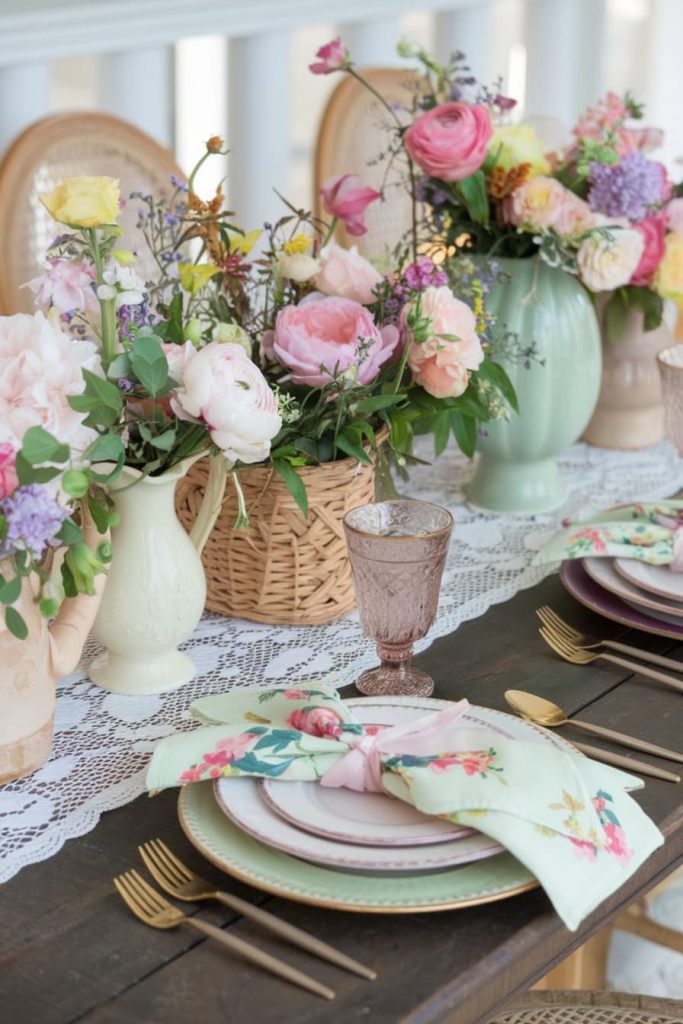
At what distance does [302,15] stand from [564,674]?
5.79 ft

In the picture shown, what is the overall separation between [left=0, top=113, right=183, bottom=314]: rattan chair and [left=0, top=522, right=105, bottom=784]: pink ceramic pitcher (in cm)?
79

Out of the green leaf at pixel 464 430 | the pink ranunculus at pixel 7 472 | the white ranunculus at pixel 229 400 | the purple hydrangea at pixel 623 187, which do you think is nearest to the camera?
the pink ranunculus at pixel 7 472

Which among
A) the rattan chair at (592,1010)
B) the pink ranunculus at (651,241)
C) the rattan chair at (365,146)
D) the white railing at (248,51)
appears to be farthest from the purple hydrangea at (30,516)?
the white railing at (248,51)

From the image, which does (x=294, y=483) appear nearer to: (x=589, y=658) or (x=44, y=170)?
(x=589, y=658)

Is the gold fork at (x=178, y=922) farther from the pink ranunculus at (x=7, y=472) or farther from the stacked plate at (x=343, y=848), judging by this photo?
the pink ranunculus at (x=7, y=472)

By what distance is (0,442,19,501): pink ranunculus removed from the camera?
817 millimetres

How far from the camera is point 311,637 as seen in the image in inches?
46.0

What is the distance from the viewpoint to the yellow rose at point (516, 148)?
4.58 ft

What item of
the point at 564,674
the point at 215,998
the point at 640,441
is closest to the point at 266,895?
the point at 215,998

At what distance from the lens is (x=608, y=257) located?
4.59 feet

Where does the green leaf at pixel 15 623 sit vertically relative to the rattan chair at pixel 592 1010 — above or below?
above

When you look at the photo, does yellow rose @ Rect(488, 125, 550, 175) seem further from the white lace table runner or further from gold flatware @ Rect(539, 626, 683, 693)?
gold flatware @ Rect(539, 626, 683, 693)

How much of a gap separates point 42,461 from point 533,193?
2.27ft

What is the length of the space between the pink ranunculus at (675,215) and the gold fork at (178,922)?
0.95 m
